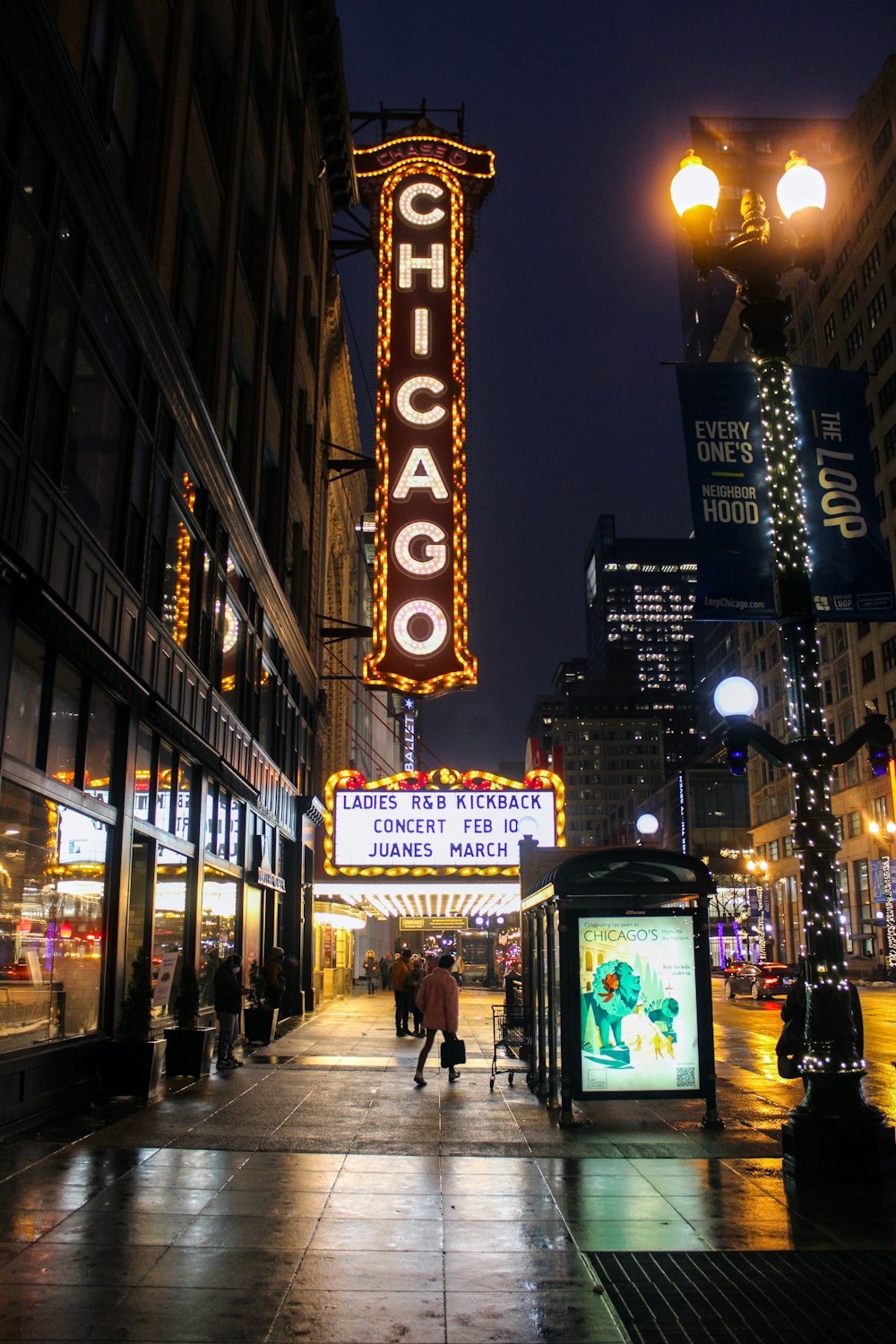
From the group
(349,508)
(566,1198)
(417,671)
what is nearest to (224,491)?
(417,671)

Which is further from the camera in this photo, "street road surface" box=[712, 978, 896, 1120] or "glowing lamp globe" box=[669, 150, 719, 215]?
"street road surface" box=[712, 978, 896, 1120]

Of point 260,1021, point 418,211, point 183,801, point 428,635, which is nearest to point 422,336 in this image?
point 418,211

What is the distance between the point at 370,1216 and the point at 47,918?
19.0 feet

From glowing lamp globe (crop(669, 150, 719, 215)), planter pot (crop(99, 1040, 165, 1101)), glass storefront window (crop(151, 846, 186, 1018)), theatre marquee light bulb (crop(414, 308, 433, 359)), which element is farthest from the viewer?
theatre marquee light bulb (crop(414, 308, 433, 359))

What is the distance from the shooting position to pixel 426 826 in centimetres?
2370

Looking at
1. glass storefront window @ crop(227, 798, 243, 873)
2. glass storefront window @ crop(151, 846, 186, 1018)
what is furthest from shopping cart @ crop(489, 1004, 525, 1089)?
glass storefront window @ crop(227, 798, 243, 873)

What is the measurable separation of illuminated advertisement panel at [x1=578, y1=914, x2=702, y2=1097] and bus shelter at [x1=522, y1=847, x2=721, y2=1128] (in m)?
0.01

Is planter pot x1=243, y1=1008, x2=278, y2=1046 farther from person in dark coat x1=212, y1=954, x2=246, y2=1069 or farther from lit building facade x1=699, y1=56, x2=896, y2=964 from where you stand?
lit building facade x1=699, y1=56, x2=896, y2=964

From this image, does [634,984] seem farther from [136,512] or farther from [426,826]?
[426,826]

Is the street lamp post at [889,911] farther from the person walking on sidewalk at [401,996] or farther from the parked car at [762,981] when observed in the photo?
the person walking on sidewalk at [401,996]

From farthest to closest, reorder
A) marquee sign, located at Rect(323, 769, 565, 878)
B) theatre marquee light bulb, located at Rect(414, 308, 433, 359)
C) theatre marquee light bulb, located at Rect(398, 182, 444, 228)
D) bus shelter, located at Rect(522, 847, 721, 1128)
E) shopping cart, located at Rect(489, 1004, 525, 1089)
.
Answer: theatre marquee light bulb, located at Rect(398, 182, 444, 228), theatre marquee light bulb, located at Rect(414, 308, 433, 359), marquee sign, located at Rect(323, 769, 565, 878), shopping cart, located at Rect(489, 1004, 525, 1089), bus shelter, located at Rect(522, 847, 721, 1128)

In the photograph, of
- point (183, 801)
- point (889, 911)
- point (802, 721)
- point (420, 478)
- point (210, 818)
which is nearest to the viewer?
point (802, 721)

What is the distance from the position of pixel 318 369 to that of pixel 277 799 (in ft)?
51.3

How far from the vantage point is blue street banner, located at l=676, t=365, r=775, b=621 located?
10914mm
